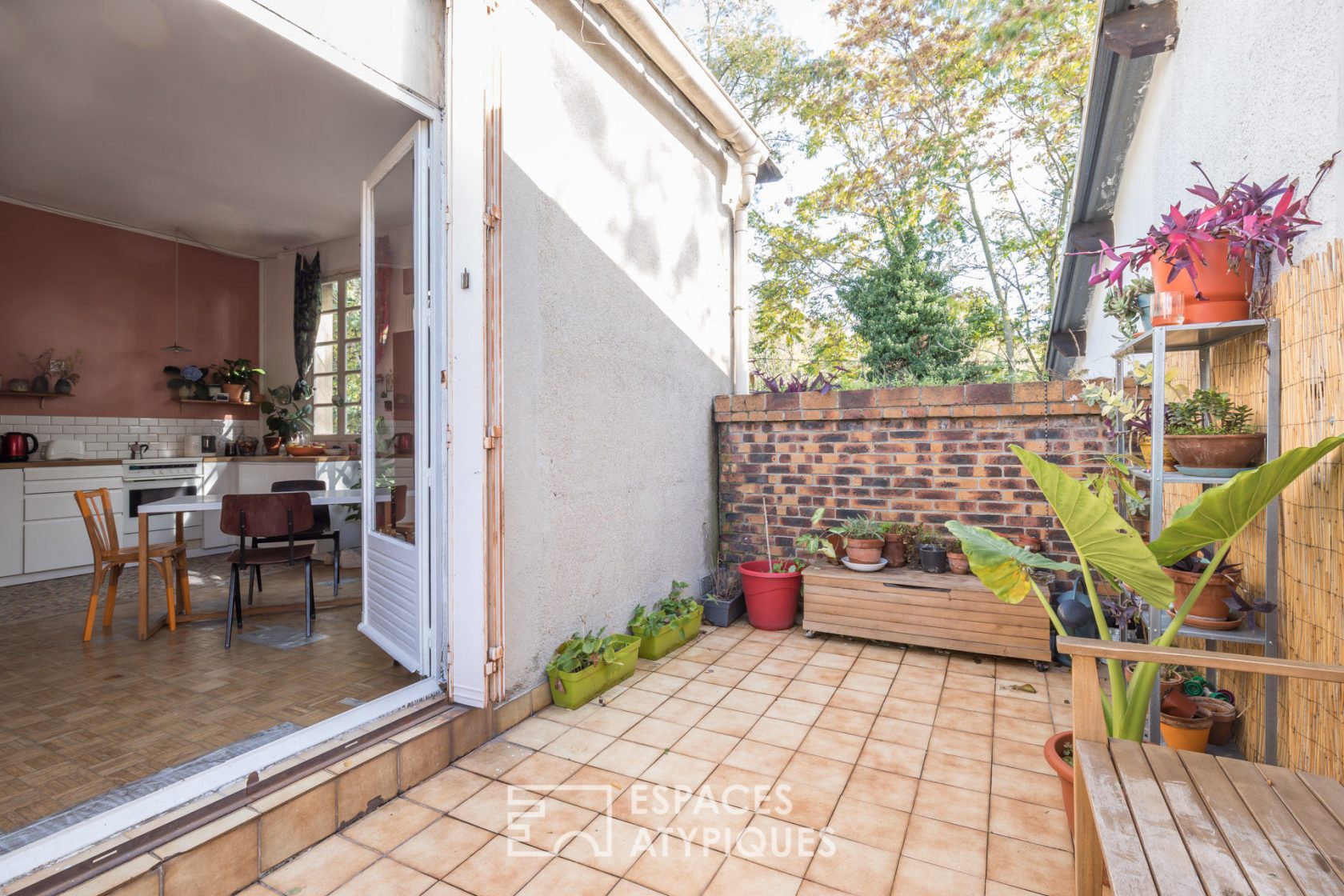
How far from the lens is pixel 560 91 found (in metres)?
3.08

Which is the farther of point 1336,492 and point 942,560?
point 942,560

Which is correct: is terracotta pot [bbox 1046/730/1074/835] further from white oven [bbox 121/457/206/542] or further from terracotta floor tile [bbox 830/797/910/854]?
white oven [bbox 121/457/206/542]

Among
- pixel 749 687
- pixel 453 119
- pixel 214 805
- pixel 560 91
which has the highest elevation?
pixel 560 91

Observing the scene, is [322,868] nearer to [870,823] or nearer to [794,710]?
[870,823]

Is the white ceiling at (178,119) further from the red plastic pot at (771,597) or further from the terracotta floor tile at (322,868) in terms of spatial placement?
the red plastic pot at (771,597)

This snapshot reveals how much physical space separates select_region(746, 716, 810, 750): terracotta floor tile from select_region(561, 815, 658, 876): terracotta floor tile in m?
0.75

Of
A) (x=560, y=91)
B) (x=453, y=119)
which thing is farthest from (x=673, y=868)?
(x=560, y=91)

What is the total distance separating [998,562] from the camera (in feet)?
6.82

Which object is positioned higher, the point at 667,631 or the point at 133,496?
the point at 133,496

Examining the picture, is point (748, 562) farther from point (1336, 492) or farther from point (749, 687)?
point (1336, 492)

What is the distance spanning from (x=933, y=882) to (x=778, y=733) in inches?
37.1

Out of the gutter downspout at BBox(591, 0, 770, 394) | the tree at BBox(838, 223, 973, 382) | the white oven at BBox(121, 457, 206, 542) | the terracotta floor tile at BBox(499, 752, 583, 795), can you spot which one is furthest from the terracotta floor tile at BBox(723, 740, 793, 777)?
the white oven at BBox(121, 457, 206, 542)

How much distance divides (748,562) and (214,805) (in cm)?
324

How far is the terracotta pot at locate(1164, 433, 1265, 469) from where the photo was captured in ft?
6.87
